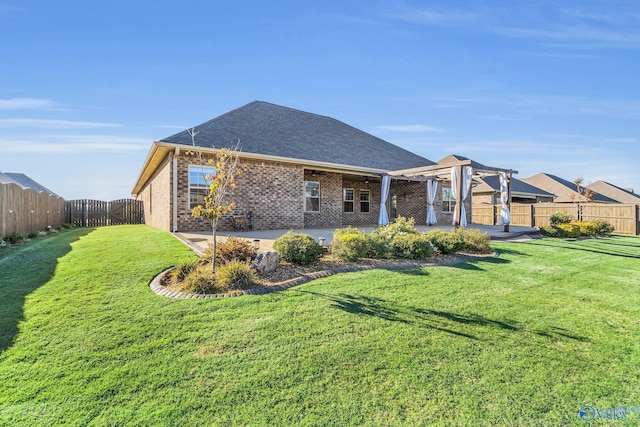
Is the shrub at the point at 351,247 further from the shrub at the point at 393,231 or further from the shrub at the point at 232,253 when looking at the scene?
the shrub at the point at 232,253

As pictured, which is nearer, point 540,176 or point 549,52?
point 549,52

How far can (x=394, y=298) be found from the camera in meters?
4.62

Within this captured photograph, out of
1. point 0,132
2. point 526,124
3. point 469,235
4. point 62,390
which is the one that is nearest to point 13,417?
point 62,390

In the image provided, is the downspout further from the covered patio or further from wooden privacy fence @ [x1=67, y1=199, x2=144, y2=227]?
wooden privacy fence @ [x1=67, y1=199, x2=144, y2=227]

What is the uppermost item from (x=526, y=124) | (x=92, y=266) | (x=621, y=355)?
(x=526, y=124)

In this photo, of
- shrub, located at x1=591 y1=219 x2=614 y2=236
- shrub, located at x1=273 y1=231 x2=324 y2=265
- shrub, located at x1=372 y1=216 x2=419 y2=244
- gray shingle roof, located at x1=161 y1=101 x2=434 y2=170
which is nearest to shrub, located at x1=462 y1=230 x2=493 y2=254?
shrub, located at x1=372 y1=216 x2=419 y2=244

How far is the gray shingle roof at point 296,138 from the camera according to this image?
12.9 m

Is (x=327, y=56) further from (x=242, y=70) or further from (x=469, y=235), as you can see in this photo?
(x=469, y=235)

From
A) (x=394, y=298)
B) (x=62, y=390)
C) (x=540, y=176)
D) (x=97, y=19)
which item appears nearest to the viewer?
(x=62, y=390)

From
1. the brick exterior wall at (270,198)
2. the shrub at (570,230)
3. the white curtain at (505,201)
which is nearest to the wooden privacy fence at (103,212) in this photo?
the brick exterior wall at (270,198)

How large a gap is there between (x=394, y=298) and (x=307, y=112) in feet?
56.8

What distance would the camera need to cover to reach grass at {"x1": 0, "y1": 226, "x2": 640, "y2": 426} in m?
2.38

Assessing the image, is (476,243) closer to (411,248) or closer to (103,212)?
(411,248)

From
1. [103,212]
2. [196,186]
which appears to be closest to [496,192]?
[196,186]
